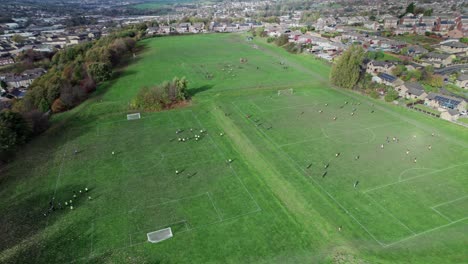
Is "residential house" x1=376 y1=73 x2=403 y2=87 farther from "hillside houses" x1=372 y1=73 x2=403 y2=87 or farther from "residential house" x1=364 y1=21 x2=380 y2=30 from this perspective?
"residential house" x1=364 y1=21 x2=380 y2=30

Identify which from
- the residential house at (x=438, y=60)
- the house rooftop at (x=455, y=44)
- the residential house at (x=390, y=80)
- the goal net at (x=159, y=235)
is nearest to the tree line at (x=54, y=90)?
the goal net at (x=159, y=235)

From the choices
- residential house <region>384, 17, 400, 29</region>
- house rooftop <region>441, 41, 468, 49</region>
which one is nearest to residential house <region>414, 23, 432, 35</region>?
residential house <region>384, 17, 400, 29</region>

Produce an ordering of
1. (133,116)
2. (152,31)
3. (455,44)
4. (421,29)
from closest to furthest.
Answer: (133,116) < (455,44) < (421,29) < (152,31)

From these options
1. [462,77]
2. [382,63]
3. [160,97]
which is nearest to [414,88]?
[462,77]

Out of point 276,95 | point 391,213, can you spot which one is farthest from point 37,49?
point 391,213

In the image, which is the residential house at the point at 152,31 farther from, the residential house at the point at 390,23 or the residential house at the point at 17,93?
the residential house at the point at 390,23

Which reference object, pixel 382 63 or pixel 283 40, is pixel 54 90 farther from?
pixel 283 40

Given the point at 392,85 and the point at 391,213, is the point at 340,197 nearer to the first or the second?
the point at 391,213
